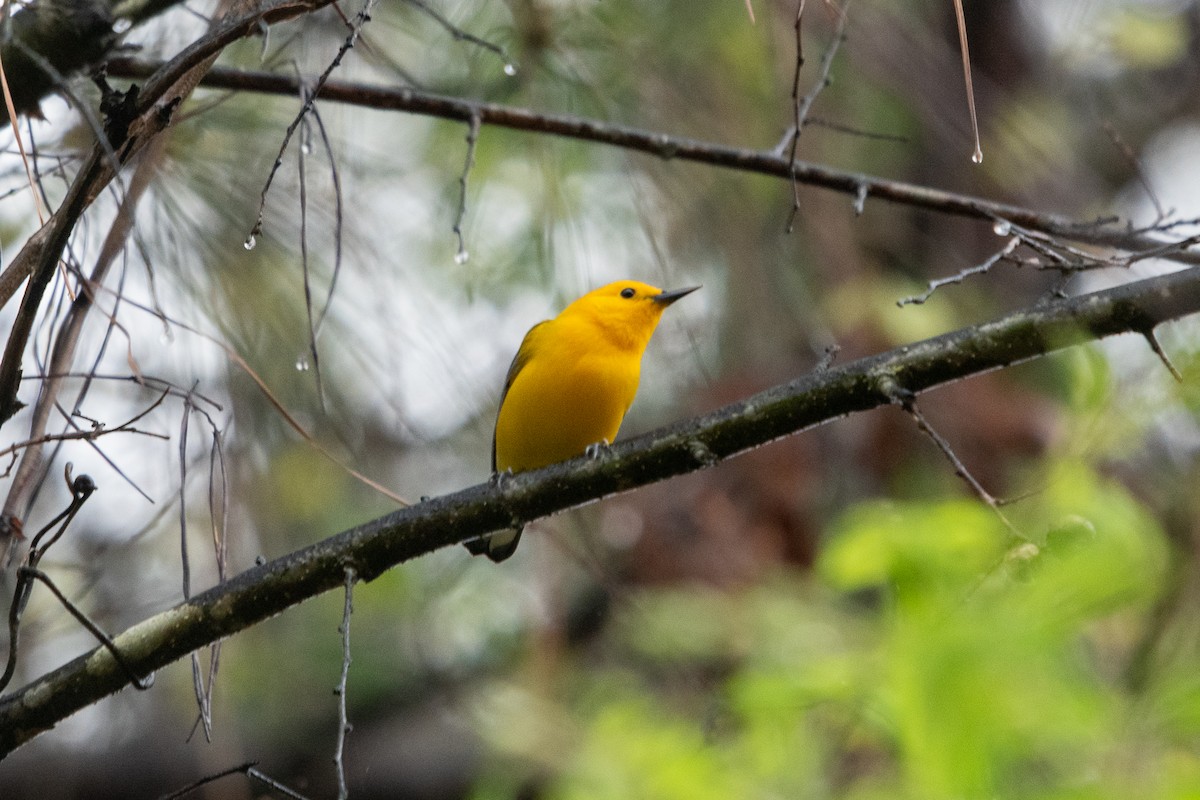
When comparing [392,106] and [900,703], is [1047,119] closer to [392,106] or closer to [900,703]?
[392,106]

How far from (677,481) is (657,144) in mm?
2519

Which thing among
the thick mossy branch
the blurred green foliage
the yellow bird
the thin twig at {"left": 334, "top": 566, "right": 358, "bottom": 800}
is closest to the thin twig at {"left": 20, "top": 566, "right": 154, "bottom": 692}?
the thick mossy branch

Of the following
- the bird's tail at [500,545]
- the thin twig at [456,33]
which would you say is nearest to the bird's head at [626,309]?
the bird's tail at [500,545]

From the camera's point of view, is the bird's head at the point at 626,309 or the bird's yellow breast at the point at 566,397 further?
the bird's head at the point at 626,309

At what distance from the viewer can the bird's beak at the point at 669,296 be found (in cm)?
413

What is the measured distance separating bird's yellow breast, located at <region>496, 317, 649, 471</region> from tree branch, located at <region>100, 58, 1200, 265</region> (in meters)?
0.93

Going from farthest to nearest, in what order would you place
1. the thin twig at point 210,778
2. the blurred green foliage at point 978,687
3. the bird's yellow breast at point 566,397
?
the bird's yellow breast at point 566,397
the thin twig at point 210,778
the blurred green foliage at point 978,687

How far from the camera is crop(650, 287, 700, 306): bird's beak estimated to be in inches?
163

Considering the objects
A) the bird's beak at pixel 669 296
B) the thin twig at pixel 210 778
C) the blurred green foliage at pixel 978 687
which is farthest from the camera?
the bird's beak at pixel 669 296

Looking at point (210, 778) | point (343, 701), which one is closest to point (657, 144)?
point (343, 701)

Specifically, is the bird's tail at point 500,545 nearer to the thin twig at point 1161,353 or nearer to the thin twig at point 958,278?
the thin twig at point 958,278

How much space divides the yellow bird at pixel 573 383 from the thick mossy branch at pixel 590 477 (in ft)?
4.69

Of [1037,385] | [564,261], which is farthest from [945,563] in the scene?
[1037,385]

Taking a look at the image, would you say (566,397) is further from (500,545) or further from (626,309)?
(500,545)
